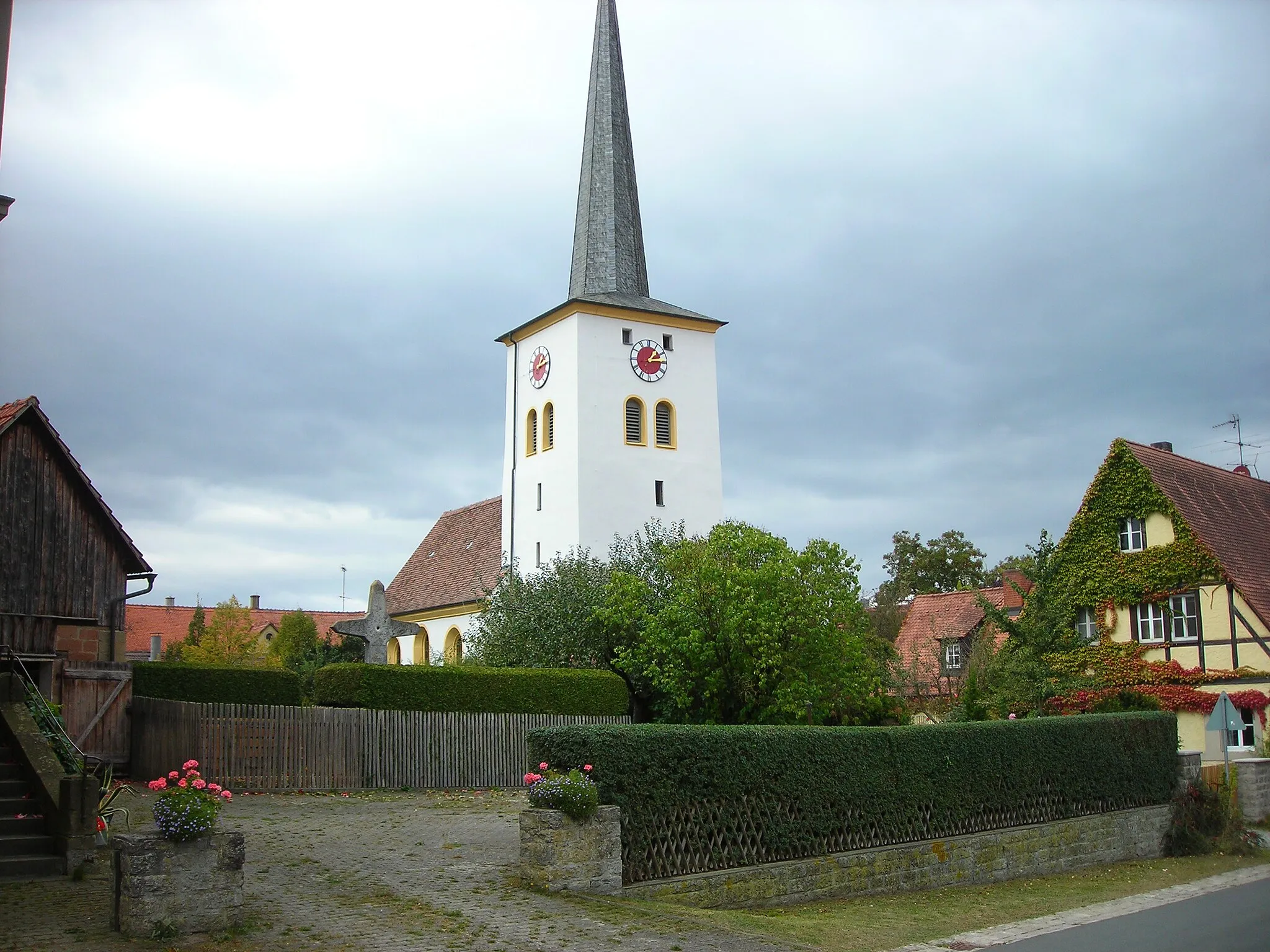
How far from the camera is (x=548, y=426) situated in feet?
151

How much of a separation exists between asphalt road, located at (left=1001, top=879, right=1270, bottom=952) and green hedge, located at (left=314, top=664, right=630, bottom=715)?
47.7 ft

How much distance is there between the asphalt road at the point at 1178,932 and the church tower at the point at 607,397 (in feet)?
91.7

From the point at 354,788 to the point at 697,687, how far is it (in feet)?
31.8

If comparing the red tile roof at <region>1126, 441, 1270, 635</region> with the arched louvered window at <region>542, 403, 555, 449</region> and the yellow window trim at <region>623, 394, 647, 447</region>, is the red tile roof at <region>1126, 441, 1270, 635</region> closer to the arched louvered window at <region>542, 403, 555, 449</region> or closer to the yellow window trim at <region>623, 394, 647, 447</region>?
the yellow window trim at <region>623, 394, 647, 447</region>

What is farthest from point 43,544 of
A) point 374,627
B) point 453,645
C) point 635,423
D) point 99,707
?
point 453,645

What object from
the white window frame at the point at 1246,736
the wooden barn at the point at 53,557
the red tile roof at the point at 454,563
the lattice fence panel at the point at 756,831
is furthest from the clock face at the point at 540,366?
the lattice fence panel at the point at 756,831

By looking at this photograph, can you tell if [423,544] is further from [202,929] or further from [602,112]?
[202,929]

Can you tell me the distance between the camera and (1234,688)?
110ft

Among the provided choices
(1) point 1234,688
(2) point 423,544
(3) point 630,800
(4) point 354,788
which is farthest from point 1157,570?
(2) point 423,544

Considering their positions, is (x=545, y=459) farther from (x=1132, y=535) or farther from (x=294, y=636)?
(x=1132, y=535)

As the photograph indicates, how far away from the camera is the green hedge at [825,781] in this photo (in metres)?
13.7

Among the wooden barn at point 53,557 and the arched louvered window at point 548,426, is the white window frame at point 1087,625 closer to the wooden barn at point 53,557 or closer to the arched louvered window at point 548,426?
the arched louvered window at point 548,426

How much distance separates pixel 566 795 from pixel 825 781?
4825 millimetres

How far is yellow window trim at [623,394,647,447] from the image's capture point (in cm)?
4450
